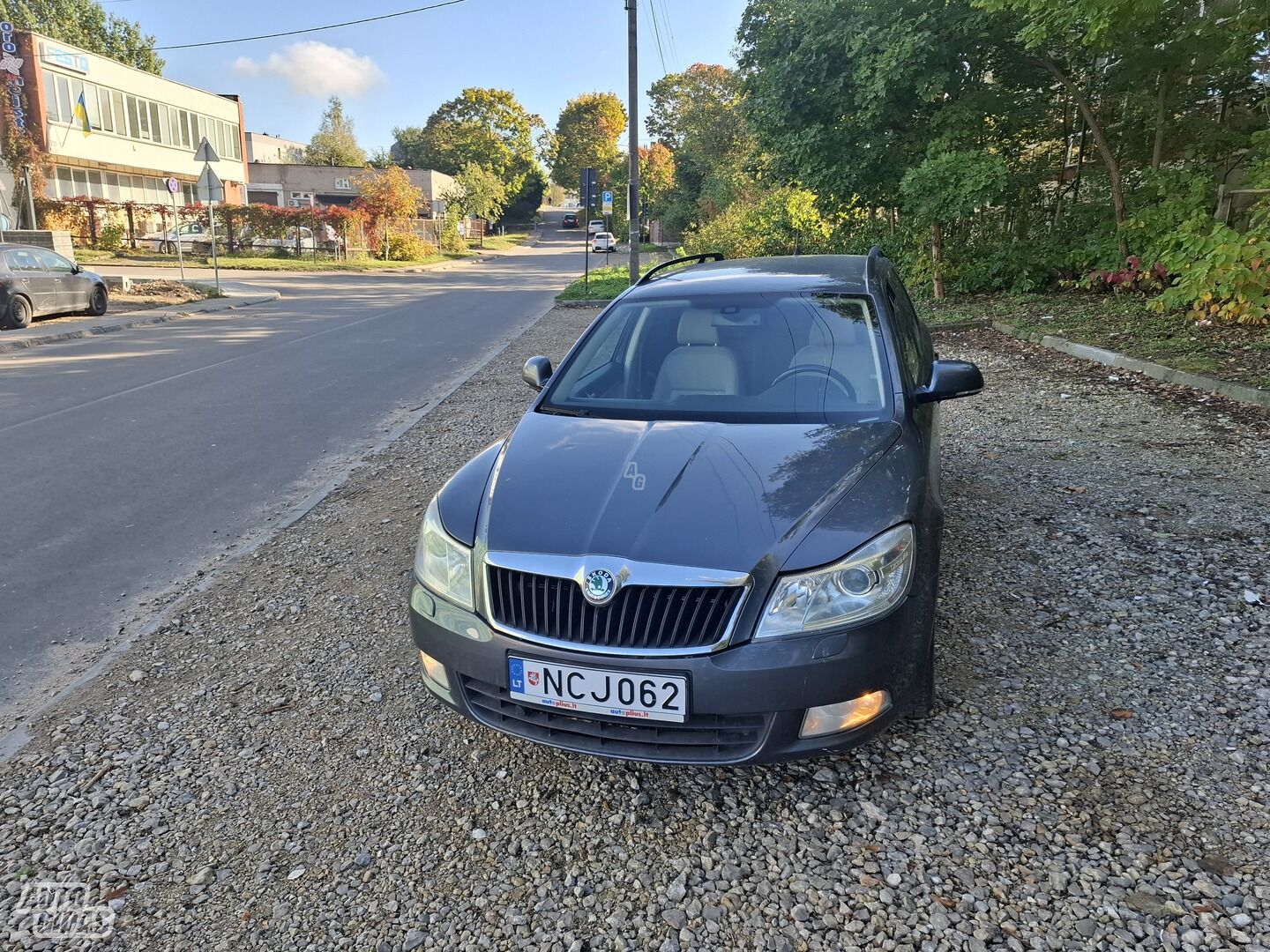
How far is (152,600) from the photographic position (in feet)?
15.0

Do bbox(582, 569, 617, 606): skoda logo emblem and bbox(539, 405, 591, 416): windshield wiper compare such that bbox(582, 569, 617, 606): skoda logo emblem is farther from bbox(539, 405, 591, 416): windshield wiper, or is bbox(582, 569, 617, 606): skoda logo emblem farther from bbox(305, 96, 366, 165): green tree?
bbox(305, 96, 366, 165): green tree

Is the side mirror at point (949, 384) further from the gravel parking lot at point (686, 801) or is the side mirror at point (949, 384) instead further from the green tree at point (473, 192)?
the green tree at point (473, 192)

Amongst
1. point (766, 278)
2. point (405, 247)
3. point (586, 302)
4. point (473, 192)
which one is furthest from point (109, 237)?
point (766, 278)

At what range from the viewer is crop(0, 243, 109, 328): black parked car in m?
15.0

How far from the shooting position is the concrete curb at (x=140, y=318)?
14.0m

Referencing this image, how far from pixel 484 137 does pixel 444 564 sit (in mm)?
87781

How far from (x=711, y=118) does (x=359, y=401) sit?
3907cm

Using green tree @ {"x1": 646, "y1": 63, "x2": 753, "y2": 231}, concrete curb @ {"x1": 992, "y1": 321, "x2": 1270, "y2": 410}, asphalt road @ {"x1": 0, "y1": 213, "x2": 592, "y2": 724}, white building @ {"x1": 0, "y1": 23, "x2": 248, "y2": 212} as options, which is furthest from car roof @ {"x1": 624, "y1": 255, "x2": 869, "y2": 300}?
white building @ {"x1": 0, "y1": 23, "x2": 248, "y2": 212}

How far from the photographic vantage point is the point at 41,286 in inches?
620

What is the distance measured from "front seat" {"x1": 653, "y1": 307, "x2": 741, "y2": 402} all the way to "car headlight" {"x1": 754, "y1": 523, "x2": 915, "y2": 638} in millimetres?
1300

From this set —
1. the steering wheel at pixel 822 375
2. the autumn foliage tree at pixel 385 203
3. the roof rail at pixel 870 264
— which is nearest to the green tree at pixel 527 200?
the autumn foliage tree at pixel 385 203

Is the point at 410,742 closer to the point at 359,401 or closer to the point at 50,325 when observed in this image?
the point at 359,401

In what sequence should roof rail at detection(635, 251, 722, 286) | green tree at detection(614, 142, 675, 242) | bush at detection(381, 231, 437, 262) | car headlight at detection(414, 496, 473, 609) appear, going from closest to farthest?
1. car headlight at detection(414, 496, 473, 609)
2. roof rail at detection(635, 251, 722, 286)
3. bush at detection(381, 231, 437, 262)
4. green tree at detection(614, 142, 675, 242)

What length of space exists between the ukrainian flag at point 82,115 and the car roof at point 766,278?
44.1 m
